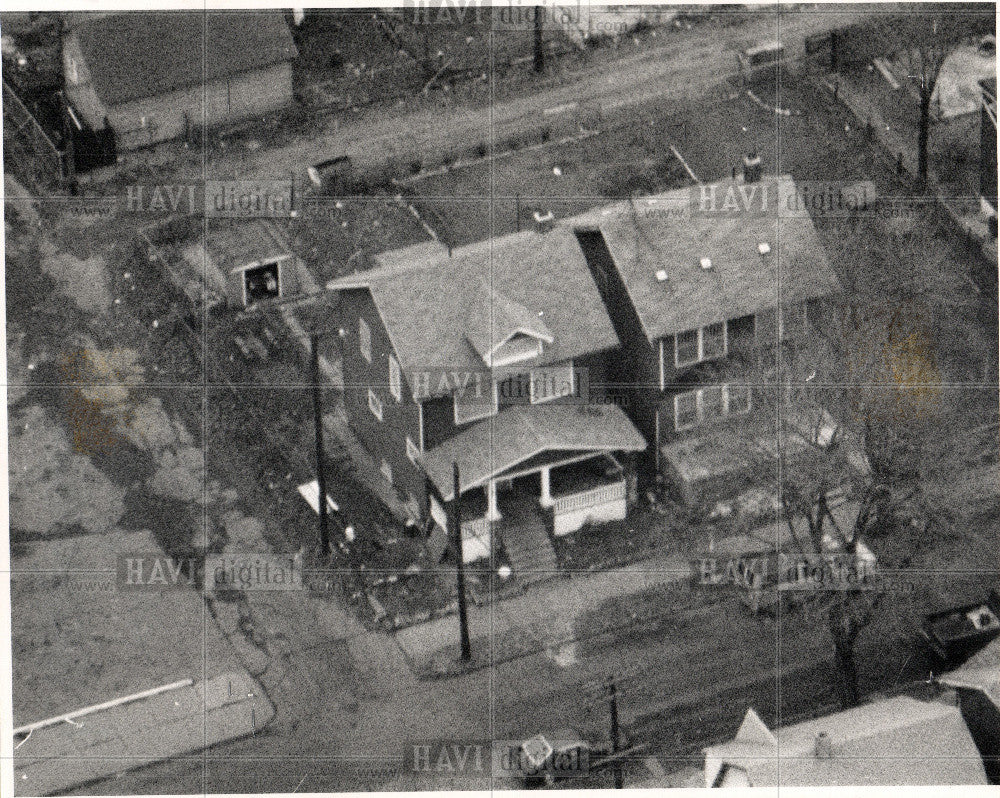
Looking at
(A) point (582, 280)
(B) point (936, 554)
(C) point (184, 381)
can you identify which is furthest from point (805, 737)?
(C) point (184, 381)

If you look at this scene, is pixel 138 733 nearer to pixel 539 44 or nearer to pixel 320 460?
pixel 320 460

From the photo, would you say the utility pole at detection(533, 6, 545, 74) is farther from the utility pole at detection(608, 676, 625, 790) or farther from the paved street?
the utility pole at detection(608, 676, 625, 790)

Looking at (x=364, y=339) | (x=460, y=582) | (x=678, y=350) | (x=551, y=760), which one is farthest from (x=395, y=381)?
(x=551, y=760)

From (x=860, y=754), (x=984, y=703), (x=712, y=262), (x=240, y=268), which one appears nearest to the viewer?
(x=860, y=754)

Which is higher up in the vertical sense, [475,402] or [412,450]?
[475,402]

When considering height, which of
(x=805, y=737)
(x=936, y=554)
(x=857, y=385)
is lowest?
(x=805, y=737)

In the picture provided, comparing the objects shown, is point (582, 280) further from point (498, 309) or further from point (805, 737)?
point (805, 737)

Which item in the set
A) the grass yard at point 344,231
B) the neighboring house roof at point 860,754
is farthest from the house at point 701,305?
the neighboring house roof at point 860,754
